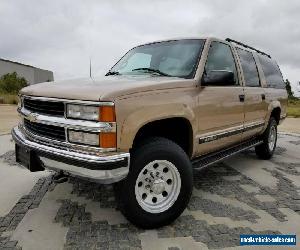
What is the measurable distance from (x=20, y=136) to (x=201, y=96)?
6.63 ft

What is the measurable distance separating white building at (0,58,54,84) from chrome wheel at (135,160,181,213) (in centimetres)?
6688

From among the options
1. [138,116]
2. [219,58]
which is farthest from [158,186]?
[219,58]

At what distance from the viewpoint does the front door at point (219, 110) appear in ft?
13.5

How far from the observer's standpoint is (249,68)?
5.70 metres

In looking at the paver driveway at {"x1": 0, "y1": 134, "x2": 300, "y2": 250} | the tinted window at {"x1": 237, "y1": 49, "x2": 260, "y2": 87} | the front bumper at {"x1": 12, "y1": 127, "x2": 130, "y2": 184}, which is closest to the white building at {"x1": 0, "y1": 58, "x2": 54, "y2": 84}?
the tinted window at {"x1": 237, "y1": 49, "x2": 260, "y2": 87}

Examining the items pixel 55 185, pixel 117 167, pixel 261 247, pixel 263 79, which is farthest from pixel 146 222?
pixel 263 79

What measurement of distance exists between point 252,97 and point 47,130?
10.6 feet

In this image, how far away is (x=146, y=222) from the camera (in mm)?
3377

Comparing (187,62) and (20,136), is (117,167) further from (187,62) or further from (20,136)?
(187,62)

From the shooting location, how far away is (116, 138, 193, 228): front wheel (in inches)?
128

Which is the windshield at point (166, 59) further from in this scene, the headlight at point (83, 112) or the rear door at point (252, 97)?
the headlight at point (83, 112)

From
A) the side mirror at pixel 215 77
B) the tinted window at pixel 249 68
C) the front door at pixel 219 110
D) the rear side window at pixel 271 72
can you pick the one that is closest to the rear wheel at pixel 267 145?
the rear side window at pixel 271 72

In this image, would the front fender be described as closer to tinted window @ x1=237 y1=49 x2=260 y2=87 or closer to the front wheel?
the front wheel

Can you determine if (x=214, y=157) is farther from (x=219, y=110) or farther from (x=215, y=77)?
(x=215, y=77)
